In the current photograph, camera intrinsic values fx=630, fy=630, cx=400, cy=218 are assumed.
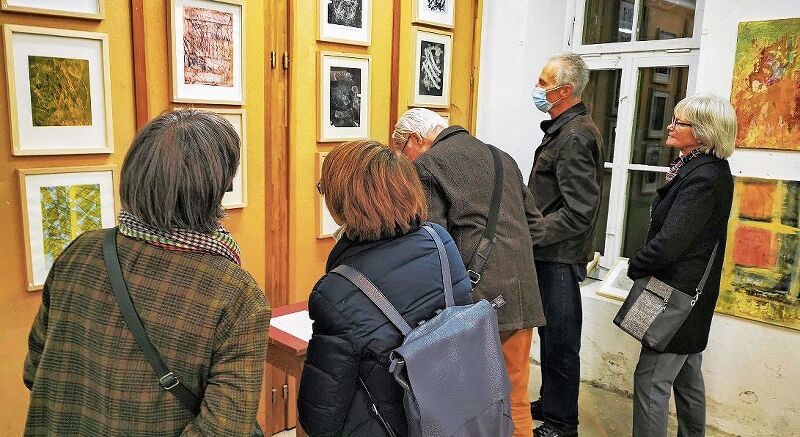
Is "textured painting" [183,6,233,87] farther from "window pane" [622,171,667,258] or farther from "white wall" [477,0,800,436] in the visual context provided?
"window pane" [622,171,667,258]

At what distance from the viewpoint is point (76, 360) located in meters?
1.30

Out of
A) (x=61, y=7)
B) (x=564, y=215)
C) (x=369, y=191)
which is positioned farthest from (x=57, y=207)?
(x=564, y=215)

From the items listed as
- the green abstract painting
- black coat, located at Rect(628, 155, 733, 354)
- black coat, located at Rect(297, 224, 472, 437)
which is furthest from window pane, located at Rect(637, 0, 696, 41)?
the green abstract painting

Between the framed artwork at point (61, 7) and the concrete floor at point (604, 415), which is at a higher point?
the framed artwork at point (61, 7)

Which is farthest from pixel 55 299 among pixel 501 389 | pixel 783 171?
pixel 783 171

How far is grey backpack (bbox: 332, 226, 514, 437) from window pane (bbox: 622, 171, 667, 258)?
7.92 ft

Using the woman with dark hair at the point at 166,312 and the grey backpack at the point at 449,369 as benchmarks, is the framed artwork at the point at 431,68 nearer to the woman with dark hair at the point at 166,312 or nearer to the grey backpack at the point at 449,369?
the grey backpack at the point at 449,369

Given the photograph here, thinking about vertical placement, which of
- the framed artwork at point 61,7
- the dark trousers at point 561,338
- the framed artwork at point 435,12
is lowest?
the dark trousers at point 561,338

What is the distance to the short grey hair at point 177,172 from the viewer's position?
122 cm

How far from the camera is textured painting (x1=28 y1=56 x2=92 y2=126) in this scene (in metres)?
2.14

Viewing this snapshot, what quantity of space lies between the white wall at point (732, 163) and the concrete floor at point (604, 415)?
69 millimetres

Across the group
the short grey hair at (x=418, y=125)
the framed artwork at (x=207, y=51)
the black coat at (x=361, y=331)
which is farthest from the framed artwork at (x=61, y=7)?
the black coat at (x=361, y=331)

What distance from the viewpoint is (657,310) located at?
98.0 inches

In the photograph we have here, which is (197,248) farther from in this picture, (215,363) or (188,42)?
(188,42)
